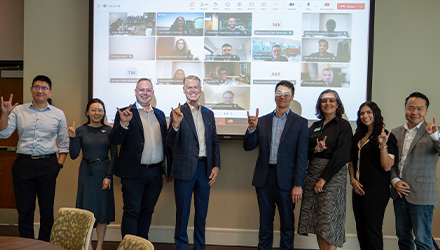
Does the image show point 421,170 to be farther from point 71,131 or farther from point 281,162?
point 71,131

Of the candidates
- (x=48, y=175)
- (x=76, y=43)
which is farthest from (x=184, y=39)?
(x=48, y=175)

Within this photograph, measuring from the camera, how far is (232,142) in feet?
11.5

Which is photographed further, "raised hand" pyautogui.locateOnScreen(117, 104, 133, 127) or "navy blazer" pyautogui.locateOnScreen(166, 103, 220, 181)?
"navy blazer" pyautogui.locateOnScreen(166, 103, 220, 181)

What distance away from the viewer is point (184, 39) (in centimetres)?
336

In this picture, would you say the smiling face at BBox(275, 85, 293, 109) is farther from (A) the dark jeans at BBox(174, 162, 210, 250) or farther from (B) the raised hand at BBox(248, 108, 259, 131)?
(A) the dark jeans at BBox(174, 162, 210, 250)

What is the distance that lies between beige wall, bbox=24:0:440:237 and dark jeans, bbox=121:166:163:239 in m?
0.77

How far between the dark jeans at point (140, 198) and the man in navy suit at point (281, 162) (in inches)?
39.8

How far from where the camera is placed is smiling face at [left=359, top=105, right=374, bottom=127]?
95.2 inches

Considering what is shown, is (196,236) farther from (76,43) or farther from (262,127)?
(76,43)

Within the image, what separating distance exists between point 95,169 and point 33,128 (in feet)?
2.65

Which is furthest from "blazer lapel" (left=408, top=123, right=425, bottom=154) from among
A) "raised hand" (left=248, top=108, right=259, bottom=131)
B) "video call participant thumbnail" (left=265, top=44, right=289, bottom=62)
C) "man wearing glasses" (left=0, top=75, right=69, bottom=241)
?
"man wearing glasses" (left=0, top=75, right=69, bottom=241)

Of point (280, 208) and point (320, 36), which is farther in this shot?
point (320, 36)

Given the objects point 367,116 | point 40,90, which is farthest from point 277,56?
point 40,90

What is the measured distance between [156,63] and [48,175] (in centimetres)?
172
